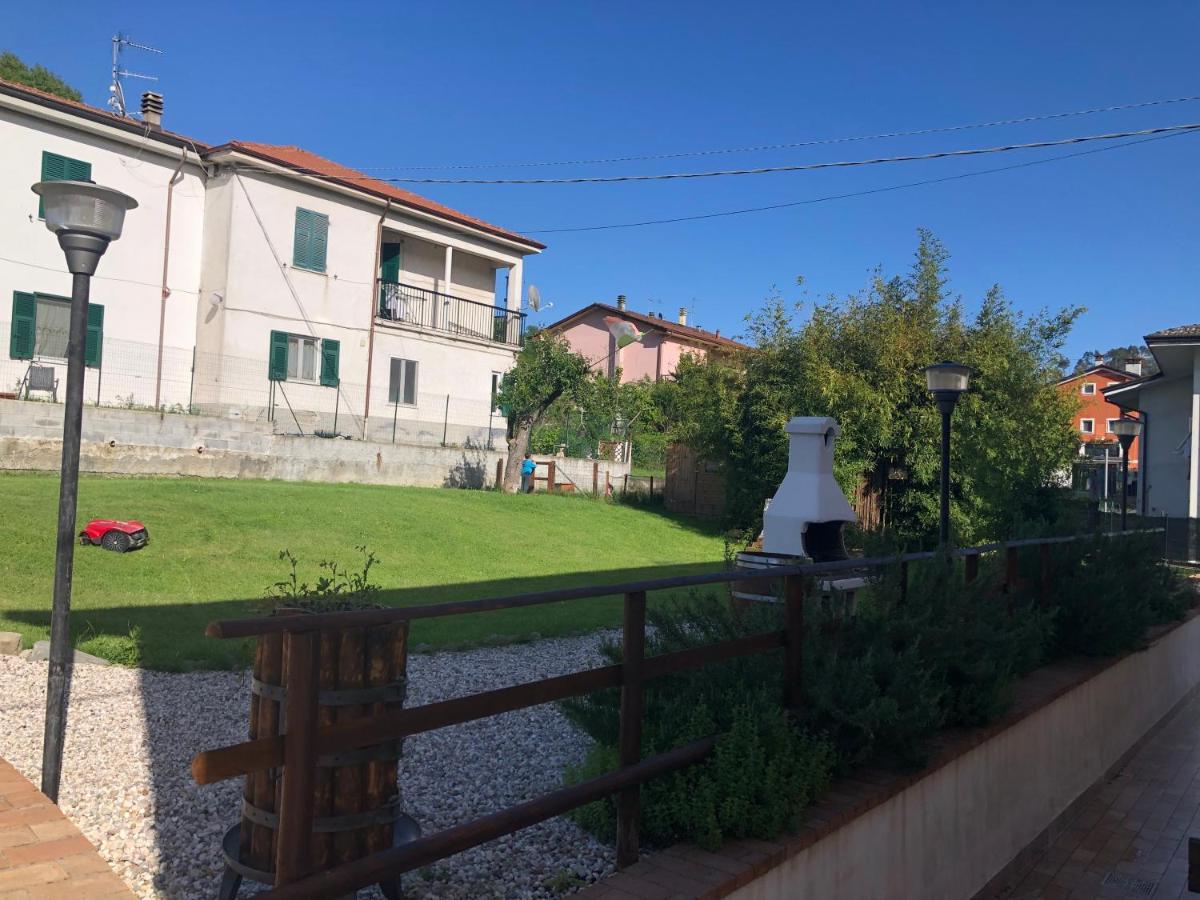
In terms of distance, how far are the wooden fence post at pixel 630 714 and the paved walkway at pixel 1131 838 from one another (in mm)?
2880

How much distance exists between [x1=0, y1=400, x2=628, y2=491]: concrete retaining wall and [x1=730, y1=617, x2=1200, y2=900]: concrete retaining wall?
44.1 feet

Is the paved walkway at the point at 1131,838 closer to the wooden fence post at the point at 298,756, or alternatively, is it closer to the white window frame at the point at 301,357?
the wooden fence post at the point at 298,756

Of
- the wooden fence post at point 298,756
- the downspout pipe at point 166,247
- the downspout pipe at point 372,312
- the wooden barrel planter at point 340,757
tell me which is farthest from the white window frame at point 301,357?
the wooden fence post at point 298,756

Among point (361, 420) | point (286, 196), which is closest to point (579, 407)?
point (361, 420)

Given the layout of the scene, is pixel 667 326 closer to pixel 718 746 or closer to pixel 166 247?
pixel 166 247

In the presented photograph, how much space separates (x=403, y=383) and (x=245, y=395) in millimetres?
4889

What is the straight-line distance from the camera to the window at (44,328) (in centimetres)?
1864

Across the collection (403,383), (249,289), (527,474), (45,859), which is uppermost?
(249,289)

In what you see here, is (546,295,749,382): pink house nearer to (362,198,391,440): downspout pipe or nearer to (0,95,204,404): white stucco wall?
(362,198,391,440): downspout pipe

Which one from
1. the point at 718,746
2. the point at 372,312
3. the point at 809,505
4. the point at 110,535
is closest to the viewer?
the point at 718,746

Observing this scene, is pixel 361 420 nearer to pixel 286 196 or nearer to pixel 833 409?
pixel 286 196

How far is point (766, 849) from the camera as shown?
3.26 m

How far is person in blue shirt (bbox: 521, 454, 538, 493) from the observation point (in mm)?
23578

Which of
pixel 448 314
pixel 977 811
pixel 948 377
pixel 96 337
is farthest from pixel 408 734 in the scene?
pixel 448 314
